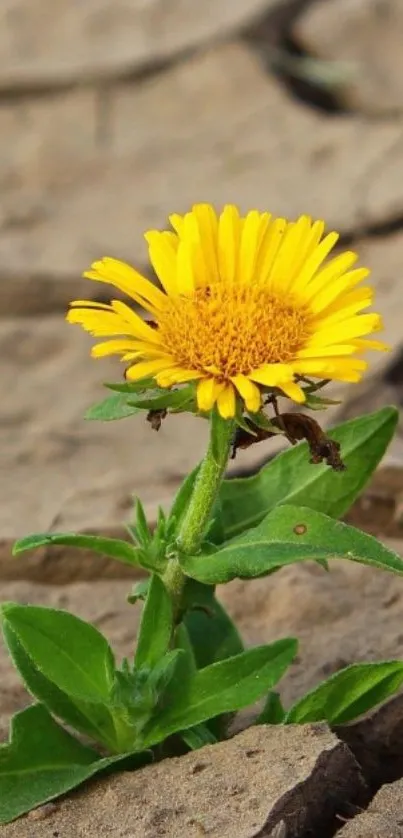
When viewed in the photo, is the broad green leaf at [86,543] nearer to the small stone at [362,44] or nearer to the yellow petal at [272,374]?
the yellow petal at [272,374]

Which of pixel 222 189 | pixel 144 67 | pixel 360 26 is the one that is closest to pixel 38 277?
pixel 222 189

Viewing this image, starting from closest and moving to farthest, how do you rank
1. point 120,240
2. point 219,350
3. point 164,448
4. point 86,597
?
1. point 219,350
2. point 86,597
3. point 164,448
4. point 120,240

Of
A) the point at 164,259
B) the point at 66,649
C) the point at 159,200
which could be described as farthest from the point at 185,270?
the point at 159,200

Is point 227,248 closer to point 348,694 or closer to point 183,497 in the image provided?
point 183,497

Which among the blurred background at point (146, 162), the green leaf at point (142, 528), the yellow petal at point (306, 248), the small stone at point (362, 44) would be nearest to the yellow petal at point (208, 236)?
the yellow petal at point (306, 248)

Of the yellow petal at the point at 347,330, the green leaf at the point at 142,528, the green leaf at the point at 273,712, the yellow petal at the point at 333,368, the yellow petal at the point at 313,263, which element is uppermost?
the yellow petal at the point at 313,263

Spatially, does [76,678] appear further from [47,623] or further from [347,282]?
[347,282]
